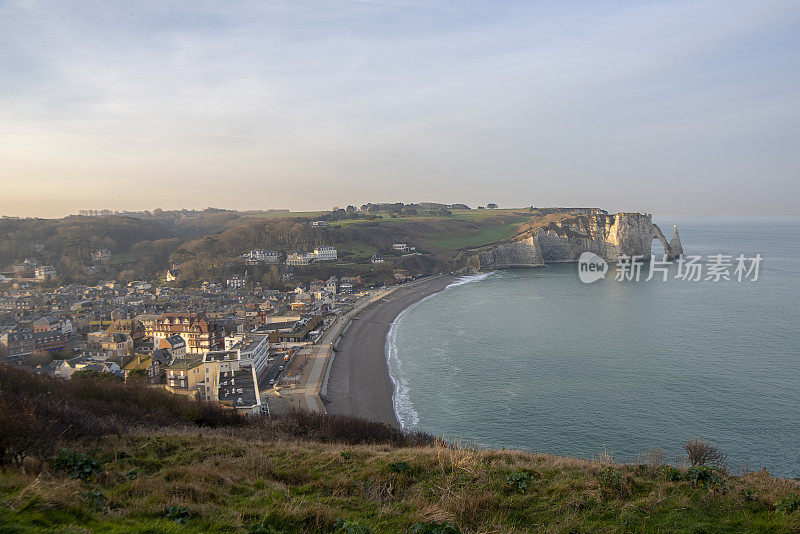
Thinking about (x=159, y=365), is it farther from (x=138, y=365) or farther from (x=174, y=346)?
(x=174, y=346)

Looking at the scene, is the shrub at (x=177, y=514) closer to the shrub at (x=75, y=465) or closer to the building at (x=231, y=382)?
the shrub at (x=75, y=465)

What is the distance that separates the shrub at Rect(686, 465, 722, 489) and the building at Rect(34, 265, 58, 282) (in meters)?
70.5

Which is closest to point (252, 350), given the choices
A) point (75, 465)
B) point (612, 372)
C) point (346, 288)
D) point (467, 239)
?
point (75, 465)

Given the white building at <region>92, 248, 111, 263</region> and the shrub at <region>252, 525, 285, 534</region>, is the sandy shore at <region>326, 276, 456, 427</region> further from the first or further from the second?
the white building at <region>92, 248, 111, 263</region>

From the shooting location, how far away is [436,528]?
4.18 metres

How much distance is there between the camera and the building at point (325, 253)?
235 ft

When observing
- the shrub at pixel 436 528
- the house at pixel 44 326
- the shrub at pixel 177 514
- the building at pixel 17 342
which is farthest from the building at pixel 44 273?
the shrub at pixel 436 528

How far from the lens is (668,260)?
77.3 metres

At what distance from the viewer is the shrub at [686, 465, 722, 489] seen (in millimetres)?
5661

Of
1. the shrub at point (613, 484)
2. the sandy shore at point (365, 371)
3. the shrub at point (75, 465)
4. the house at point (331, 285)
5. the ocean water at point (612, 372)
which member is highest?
the shrub at point (75, 465)

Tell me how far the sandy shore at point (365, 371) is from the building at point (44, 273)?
146 ft

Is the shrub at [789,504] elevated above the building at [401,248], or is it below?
below

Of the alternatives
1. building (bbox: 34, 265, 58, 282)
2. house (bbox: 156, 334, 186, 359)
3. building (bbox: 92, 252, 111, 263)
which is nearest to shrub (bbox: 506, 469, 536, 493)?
house (bbox: 156, 334, 186, 359)

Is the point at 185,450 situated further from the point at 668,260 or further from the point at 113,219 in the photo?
the point at 113,219
